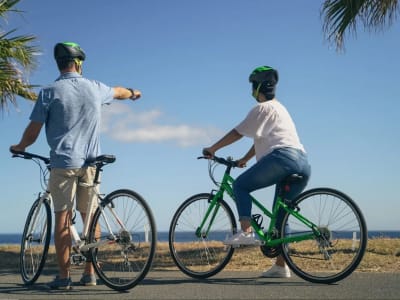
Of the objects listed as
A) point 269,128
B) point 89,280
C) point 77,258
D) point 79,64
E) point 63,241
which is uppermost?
point 79,64

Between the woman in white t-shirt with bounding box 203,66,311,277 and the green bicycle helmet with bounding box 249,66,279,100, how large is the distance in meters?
0.15

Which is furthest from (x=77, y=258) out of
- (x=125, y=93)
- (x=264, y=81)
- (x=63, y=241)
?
(x=264, y=81)

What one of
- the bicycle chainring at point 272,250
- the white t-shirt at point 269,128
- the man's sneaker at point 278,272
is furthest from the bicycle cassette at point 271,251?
the white t-shirt at point 269,128

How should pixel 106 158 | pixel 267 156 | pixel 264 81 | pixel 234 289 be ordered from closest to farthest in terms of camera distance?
pixel 234 289 < pixel 106 158 < pixel 267 156 < pixel 264 81

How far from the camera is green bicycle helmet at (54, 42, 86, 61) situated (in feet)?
16.8

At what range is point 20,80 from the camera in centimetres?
1023

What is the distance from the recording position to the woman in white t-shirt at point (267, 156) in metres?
4.99

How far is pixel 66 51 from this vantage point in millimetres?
5121

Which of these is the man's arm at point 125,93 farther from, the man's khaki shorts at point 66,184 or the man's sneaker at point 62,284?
the man's sneaker at point 62,284

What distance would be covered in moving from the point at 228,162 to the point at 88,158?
1.50 metres

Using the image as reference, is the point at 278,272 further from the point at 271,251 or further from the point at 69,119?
the point at 69,119

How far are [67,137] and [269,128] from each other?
77.1 inches

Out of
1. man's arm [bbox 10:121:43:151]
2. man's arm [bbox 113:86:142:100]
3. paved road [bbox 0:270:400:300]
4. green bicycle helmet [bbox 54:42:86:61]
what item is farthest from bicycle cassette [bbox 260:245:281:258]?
green bicycle helmet [bbox 54:42:86:61]

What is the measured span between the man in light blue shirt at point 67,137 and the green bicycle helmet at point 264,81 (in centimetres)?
163
